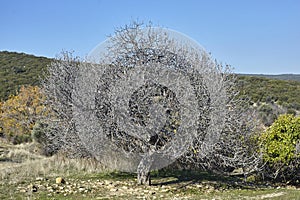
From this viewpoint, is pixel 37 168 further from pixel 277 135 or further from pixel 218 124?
pixel 277 135

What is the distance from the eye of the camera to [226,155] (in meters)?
9.50

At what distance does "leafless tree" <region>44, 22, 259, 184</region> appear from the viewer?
8.52 metres

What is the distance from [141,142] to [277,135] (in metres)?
4.73

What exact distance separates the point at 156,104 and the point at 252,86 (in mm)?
37029

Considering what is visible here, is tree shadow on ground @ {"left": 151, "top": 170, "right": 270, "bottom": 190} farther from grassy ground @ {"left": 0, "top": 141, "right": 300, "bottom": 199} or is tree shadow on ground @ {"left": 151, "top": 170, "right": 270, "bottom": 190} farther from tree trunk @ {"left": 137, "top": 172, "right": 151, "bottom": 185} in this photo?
tree trunk @ {"left": 137, "top": 172, "right": 151, "bottom": 185}

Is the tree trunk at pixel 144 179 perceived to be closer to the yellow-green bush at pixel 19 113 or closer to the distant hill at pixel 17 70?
the yellow-green bush at pixel 19 113

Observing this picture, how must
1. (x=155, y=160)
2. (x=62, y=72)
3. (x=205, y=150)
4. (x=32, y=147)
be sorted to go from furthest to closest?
(x=32, y=147) < (x=62, y=72) < (x=155, y=160) < (x=205, y=150)

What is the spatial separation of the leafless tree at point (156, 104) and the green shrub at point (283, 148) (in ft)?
6.77

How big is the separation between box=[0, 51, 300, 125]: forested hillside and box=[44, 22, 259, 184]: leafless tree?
63.9 ft

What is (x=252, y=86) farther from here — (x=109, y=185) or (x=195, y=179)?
(x=109, y=185)

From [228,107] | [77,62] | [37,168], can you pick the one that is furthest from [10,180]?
[228,107]

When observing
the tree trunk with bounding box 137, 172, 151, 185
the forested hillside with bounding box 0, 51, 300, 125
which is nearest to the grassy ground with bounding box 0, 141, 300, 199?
the tree trunk with bounding box 137, 172, 151, 185

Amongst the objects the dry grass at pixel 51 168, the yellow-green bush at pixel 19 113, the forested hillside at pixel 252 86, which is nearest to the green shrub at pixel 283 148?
the dry grass at pixel 51 168

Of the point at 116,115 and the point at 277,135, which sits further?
the point at 277,135
